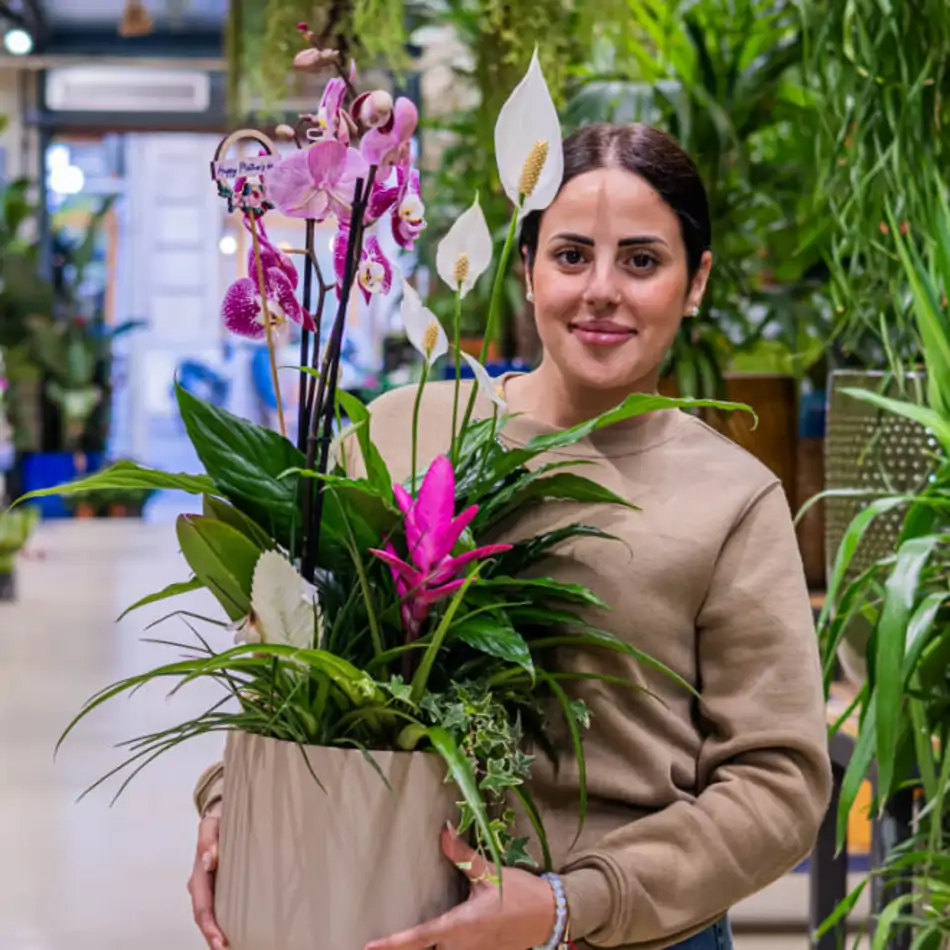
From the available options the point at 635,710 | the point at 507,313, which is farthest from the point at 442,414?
the point at 507,313

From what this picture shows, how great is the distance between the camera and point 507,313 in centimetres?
462

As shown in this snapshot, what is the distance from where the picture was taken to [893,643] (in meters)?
1.74

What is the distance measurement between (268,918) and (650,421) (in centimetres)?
51

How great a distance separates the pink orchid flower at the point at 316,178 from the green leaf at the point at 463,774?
0.34 meters

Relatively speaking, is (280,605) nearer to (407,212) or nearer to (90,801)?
(407,212)

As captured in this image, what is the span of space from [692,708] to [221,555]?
0.41m

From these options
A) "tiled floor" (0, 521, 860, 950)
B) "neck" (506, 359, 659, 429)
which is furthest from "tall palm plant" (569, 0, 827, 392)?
"neck" (506, 359, 659, 429)

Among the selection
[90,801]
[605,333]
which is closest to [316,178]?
[605,333]

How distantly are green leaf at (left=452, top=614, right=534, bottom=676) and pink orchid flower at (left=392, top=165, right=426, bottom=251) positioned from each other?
0.26m

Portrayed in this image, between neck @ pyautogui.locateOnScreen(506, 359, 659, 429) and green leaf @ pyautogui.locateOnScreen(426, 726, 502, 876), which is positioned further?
neck @ pyautogui.locateOnScreen(506, 359, 659, 429)

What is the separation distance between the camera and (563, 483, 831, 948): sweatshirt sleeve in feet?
3.82

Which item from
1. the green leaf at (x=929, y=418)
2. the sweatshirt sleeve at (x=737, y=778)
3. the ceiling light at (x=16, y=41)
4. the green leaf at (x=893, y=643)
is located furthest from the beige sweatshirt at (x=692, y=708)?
the ceiling light at (x=16, y=41)

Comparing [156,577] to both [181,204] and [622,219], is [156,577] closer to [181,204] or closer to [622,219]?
[622,219]

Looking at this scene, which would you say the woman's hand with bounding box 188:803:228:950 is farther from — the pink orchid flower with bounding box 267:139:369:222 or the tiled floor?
the tiled floor
